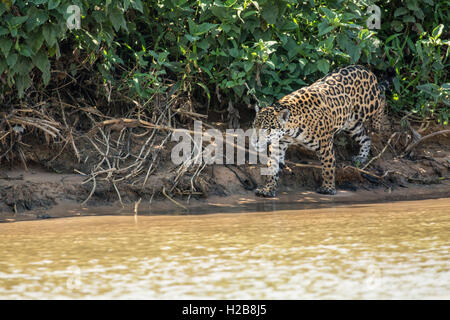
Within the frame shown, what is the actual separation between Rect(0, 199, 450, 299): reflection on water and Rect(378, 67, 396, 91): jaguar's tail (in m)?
2.19

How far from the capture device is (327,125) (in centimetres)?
772

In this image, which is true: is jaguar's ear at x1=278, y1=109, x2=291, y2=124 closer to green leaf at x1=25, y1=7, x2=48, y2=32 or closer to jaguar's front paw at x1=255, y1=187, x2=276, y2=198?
jaguar's front paw at x1=255, y1=187, x2=276, y2=198

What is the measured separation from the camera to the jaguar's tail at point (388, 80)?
8406 mm

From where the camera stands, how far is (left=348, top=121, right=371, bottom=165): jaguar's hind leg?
815cm

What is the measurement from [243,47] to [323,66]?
0.91m

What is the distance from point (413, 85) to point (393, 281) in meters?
4.86

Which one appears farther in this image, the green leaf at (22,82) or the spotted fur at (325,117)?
the spotted fur at (325,117)

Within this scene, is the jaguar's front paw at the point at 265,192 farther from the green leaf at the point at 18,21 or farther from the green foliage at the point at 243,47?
the green leaf at the point at 18,21

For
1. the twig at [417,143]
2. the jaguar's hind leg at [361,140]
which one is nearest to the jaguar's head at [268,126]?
the jaguar's hind leg at [361,140]

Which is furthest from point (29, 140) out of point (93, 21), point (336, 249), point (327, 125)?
point (336, 249)

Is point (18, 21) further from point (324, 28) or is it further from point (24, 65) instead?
point (324, 28)

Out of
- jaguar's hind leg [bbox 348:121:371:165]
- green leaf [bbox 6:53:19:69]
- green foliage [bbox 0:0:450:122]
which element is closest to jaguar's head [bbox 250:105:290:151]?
green foliage [bbox 0:0:450:122]

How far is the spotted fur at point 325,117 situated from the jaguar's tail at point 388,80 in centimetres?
8

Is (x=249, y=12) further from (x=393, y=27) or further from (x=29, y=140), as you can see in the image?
(x=29, y=140)
